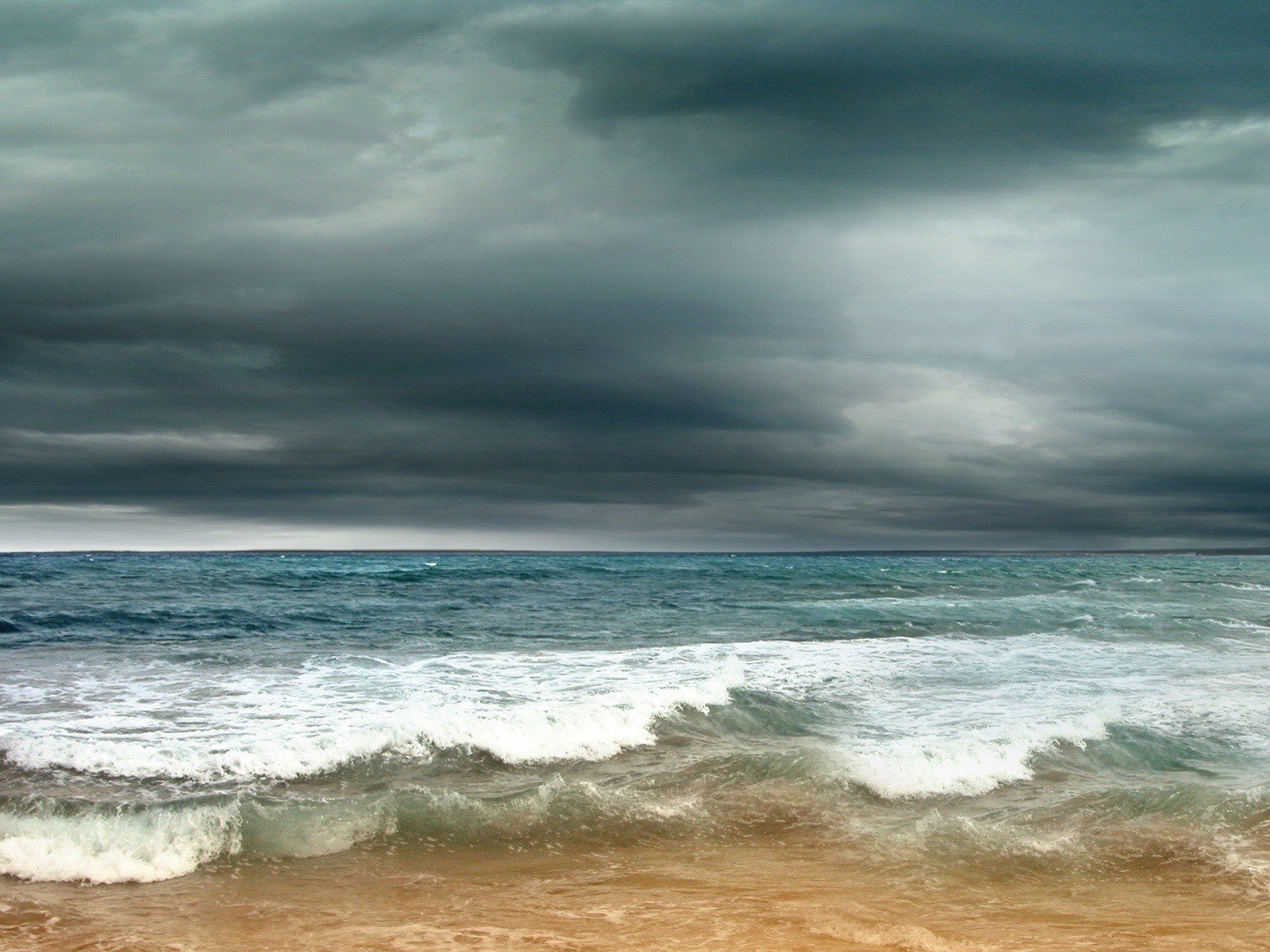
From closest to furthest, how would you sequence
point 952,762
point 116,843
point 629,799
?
point 116,843, point 629,799, point 952,762

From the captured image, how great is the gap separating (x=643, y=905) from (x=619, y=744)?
171 inches

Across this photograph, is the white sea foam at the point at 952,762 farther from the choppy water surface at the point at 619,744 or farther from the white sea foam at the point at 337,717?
the white sea foam at the point at 337,717

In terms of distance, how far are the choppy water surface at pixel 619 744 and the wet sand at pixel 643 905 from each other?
11.4 inches

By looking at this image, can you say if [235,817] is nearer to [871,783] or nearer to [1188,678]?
[871,783]

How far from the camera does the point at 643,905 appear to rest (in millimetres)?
6234

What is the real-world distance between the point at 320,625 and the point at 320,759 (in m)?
15.3

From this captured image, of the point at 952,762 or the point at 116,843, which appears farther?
the point at 952,762

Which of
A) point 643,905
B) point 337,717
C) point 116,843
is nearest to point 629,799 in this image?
point 643,905

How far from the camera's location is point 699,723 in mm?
11734

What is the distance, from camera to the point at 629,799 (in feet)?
28.0

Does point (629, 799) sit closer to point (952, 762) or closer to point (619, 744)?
point (619, 744)

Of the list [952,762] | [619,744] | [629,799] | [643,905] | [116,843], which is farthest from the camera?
[619,744]

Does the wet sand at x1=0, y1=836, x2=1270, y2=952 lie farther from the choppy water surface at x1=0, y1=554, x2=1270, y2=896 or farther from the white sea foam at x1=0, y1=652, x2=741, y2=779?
the white sea foam at x1=0, y1=652, x2=741, y2=779

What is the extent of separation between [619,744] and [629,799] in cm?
204
